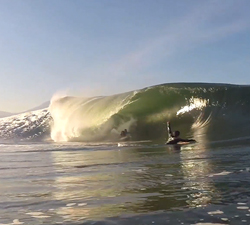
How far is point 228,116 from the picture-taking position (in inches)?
882

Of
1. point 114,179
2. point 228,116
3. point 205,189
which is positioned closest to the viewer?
point 205,189

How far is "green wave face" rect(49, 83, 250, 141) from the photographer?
22141mm

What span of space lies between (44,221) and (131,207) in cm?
84

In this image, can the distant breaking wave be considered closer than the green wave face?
Yes

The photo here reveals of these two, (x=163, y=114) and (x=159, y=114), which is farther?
(x=159, y=114)

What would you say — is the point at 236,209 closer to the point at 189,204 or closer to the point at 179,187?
the point at 189,204

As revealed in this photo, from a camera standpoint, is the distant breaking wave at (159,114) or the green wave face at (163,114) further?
the green wave face at (163,114)

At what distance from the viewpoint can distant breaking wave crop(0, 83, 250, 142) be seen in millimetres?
22034

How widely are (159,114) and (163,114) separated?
1.07 feet

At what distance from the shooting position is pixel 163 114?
82.9 feet

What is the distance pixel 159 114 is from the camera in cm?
2547

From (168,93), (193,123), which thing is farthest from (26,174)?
(168,93)

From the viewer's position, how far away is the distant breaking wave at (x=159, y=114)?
72.3 ft

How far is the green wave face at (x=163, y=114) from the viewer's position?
72.6 feet
